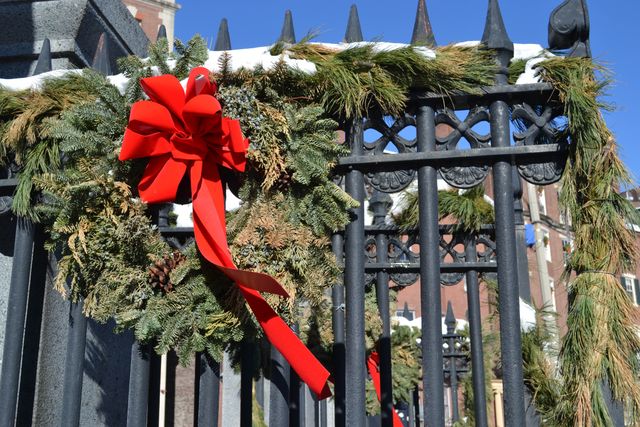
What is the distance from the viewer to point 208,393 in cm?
342

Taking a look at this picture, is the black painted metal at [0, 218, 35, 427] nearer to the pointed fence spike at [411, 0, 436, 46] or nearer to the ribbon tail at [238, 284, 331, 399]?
the ribbon tail at [238, 284, 331, 399]

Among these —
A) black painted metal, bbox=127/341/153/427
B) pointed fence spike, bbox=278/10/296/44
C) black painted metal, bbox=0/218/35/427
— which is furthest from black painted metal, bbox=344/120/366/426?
black painted metal, bbox=0/218/35/427

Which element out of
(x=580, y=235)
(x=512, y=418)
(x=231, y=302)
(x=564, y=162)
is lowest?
(x=512, y=418)

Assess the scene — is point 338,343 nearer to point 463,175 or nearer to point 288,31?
point 463,175

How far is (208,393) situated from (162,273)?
2.08 ft

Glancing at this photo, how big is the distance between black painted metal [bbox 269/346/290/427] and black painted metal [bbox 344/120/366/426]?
1.07 feet

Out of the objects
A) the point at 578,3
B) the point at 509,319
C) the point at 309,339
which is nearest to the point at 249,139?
the point at 509,319

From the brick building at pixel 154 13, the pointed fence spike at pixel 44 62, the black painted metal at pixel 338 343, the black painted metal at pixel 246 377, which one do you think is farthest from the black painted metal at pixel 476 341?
the brick building at pixel 154 13

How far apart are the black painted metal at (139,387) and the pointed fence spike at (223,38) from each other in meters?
1.72

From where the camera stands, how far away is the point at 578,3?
3.47 meters

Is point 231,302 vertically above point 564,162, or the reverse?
point 564,162

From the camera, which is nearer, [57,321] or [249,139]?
[249,139]

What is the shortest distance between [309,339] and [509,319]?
363 cm

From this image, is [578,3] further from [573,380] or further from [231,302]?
[231,302]
